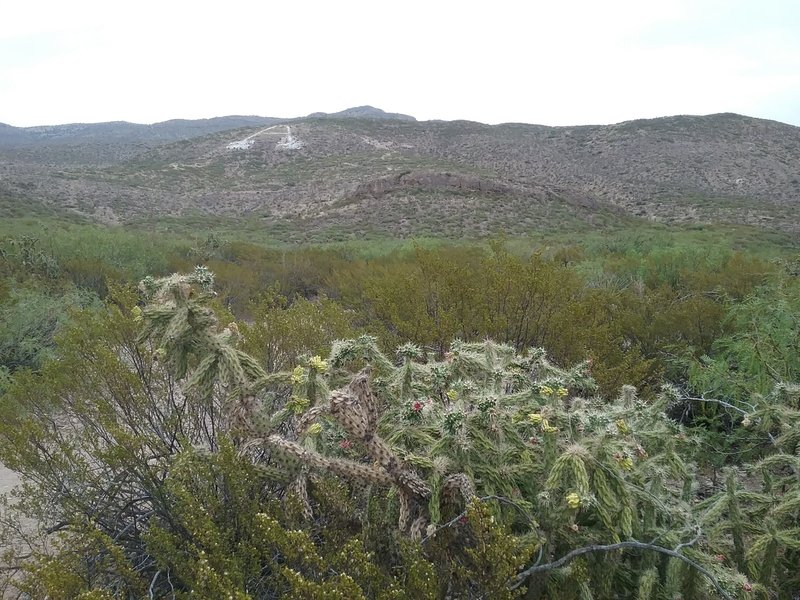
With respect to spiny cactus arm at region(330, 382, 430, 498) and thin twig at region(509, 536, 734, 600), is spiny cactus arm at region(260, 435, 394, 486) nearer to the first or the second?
spiny cactus arm at region(330, 382, 430, 498)

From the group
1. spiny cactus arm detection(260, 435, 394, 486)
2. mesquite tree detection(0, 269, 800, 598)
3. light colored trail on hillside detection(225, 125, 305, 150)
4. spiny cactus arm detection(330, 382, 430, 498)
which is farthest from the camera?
light colored trail on hillside detection(225, 125, 305, 150)

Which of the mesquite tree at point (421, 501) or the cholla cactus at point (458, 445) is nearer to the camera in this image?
the mesquite tree at point (421, 501)

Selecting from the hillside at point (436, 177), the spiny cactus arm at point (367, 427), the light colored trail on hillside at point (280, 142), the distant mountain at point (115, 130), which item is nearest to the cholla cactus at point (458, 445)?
A: the spiny cactus arm at point (367, 427)

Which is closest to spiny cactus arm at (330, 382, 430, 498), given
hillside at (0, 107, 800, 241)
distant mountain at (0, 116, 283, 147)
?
hillside at (0, 107, 800, 241)

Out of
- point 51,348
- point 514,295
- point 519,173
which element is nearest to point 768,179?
point 519,173

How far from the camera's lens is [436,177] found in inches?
1623

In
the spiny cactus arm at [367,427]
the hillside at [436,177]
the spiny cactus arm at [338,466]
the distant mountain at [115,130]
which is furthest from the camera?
the distant mountain at [115,130]

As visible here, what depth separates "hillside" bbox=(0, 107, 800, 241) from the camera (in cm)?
3612

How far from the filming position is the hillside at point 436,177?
119 ft

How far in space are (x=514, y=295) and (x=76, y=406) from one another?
532cm

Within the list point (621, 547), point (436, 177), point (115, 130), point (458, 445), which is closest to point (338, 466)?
point (458, 445)

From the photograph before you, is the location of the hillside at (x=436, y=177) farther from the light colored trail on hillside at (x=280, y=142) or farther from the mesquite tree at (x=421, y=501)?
the mesquite tree at (x=421, y=501)

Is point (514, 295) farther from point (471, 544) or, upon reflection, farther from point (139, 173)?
point (139, 173)

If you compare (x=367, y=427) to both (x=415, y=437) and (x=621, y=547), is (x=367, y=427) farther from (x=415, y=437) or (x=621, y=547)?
(x=621, y=547)
